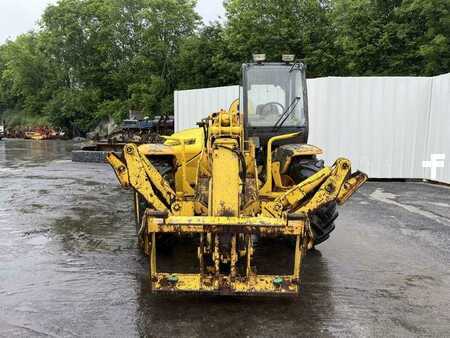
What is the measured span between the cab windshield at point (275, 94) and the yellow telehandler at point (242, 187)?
0.01 m

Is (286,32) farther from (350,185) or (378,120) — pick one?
(350,185)

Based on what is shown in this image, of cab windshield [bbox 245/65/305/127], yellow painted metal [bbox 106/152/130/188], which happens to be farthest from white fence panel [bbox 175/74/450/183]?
yellow painted metal [bbox 106/152/130/188]

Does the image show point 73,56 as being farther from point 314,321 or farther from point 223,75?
point 314,321

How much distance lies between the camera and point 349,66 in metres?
22.8

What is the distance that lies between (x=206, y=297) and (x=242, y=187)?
1.09 m

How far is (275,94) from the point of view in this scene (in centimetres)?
690

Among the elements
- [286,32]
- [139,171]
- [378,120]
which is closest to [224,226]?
[139,171]

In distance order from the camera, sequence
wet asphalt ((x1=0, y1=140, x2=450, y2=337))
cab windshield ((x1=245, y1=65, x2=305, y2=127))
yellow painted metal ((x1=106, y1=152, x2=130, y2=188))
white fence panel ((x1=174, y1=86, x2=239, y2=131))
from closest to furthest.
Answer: wet asphalt ((x1=0, y1=140, x2=450, y2=337)) → yellow painted metal ((x1=106, y1=152, x2=130, y2=188)) → cab windshield ((x1=245, y1=65, x2=305, y2=127)) → white fence panel ((x1=174, y1=86, x2=239, y2=131))

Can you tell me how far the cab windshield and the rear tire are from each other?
921 millimetres

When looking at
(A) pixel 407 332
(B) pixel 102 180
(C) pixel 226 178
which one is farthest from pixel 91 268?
(B) pixel 102 180

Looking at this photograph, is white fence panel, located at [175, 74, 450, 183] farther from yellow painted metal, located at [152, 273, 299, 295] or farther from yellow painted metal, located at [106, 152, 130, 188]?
yellow painted metal, located at [152, 273, 299, 295]

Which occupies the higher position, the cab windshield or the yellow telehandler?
the cab windshield

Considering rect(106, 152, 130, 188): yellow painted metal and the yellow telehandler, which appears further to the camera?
rect(106, 152, 130, 188): yellow painted metal

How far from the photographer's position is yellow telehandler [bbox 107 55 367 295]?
14.0 ft
